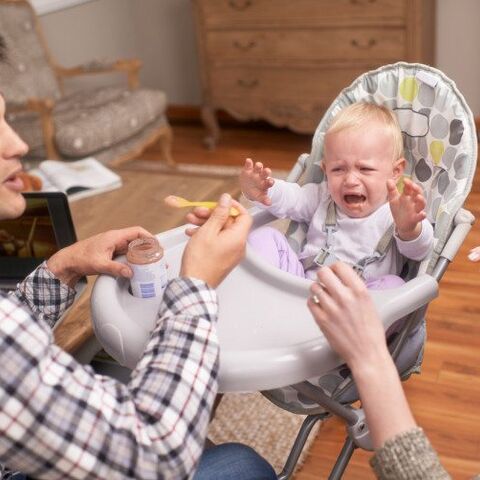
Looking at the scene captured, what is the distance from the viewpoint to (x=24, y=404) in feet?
2.36

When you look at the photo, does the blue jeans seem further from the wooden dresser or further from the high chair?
the wooden dresser

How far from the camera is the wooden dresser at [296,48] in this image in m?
3.18

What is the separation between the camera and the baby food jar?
109 centimetres

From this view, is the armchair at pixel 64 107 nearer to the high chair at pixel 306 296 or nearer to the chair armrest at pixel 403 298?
the high chair at pixel 306 296

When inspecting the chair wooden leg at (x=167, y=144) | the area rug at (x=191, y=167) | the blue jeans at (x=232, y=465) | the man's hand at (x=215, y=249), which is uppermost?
the man's hand at (x=215, y=249)

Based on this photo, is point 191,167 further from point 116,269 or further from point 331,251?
point 116,269

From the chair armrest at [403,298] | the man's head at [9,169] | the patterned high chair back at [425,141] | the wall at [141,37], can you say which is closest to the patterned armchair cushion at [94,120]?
the wall at [141,37]

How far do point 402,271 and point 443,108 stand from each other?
319mm

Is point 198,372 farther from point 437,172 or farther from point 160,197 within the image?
point 160,197

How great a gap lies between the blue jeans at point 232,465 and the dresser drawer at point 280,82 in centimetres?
253

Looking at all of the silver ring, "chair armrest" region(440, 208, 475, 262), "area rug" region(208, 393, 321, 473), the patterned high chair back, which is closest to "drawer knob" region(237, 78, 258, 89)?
"area rug" region(208, 393, 321, 473)

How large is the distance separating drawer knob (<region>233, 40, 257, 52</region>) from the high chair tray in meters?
2.56

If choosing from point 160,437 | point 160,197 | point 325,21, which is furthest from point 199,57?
point 160,437

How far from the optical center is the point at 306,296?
110 centimetres
